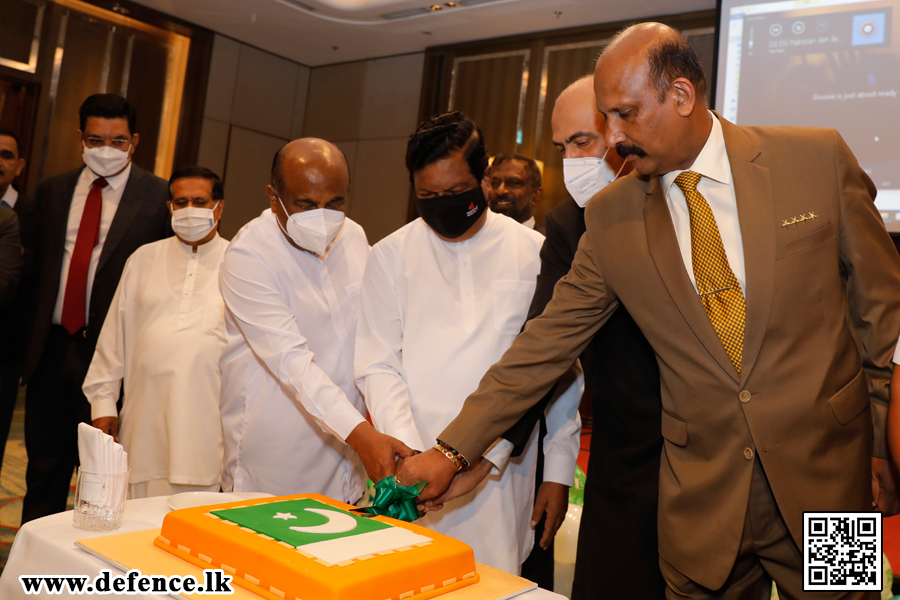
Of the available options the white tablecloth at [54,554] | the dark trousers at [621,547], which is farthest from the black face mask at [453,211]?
the white tablecloth at [54,554]

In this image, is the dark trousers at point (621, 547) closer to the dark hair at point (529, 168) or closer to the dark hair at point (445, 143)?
the dark hair at point (445, 143)

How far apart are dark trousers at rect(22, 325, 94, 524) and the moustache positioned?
255 centimetres

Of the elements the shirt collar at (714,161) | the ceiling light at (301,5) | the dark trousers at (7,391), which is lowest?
the dark trousers at (7,391)

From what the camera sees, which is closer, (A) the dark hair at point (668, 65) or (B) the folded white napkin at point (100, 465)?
(B) the folded white napkin at point (100, 465)

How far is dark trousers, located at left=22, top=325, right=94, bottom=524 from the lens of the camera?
300 cm

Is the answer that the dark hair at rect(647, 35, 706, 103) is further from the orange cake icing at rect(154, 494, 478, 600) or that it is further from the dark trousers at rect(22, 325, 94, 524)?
the dark trousers at rect(22, 325, 94, 524)

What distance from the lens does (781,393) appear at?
4.40 feet

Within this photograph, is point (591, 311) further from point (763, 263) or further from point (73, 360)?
point (73, 360)

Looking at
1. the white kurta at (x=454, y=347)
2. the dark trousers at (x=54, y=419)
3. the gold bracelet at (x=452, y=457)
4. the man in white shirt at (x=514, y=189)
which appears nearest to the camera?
the gold bracelet at (x=452, y=457)

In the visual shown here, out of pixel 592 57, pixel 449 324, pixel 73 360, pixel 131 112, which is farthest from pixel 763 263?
pixel 592 57

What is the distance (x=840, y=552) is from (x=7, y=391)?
3427mm

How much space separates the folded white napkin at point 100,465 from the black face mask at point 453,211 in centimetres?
94

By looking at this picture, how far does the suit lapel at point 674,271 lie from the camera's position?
1378 mm

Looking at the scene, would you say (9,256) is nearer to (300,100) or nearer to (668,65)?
(668,65)
